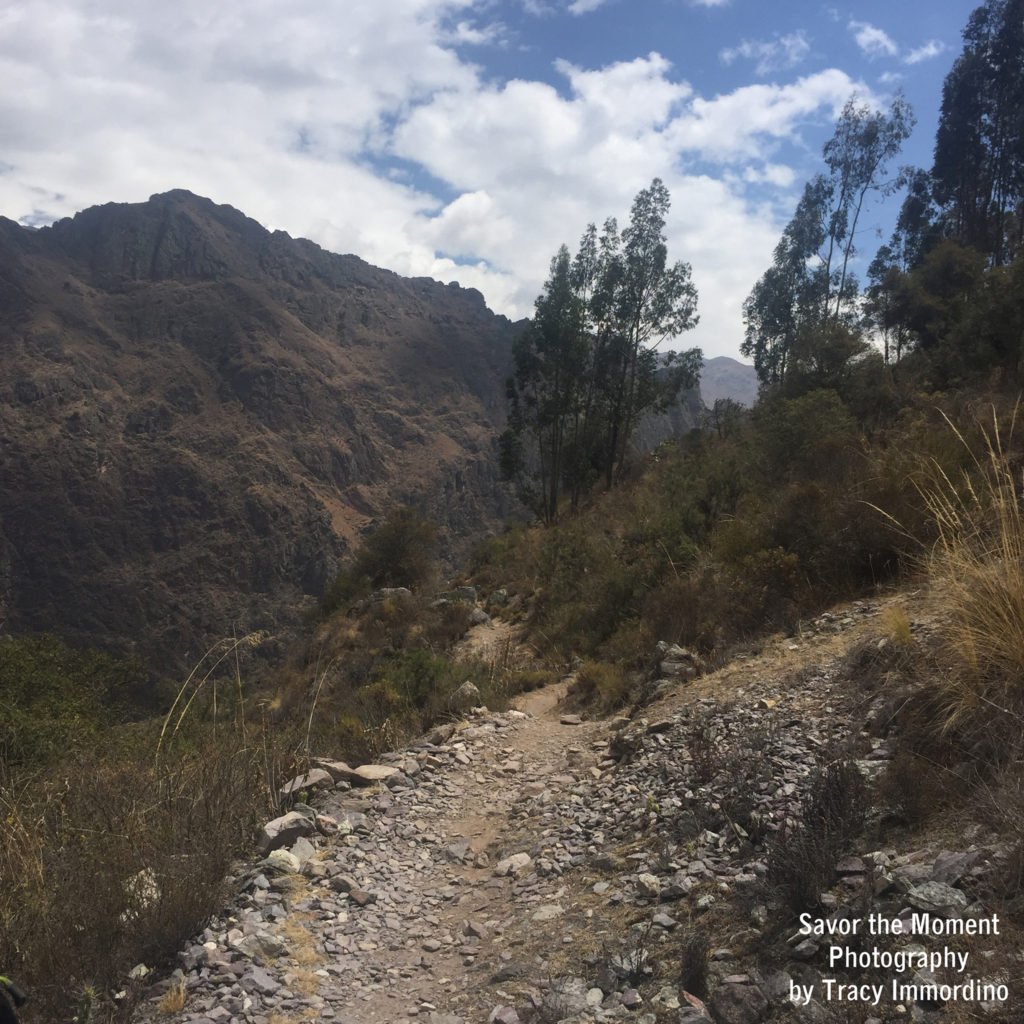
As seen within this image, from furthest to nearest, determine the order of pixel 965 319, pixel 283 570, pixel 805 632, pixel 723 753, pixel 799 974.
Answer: pixel 283 570, pixel 965 319, pixel 805 632, pixel 723 753, pixel 799 974

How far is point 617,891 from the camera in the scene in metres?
3.34

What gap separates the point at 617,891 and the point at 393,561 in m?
19.7

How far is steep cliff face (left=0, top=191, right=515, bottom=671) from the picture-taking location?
50344 mm

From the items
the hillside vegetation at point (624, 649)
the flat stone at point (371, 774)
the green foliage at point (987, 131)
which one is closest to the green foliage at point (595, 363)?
the hillside vegetation at point (624, 649)

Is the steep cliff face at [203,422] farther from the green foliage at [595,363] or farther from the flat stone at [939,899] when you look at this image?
the flat stone at [939,899]

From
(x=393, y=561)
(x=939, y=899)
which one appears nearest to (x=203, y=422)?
(x=393, y=561)

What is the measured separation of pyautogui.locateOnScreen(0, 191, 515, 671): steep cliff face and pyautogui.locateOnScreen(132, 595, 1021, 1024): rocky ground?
3380 centimetres

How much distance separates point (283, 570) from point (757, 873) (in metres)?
55.7

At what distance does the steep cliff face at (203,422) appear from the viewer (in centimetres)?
5034

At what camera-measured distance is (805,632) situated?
5.89 m

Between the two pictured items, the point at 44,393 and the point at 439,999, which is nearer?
the point at 439,999

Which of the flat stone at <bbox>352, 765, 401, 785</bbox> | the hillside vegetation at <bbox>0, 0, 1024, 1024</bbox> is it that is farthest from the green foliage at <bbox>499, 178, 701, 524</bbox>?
the flat stone at <bbox>352, 765, 401, 785</bbox>

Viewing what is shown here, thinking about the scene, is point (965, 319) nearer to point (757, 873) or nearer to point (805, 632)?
point (805, 632)

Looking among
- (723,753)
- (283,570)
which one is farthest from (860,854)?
(283,570)
